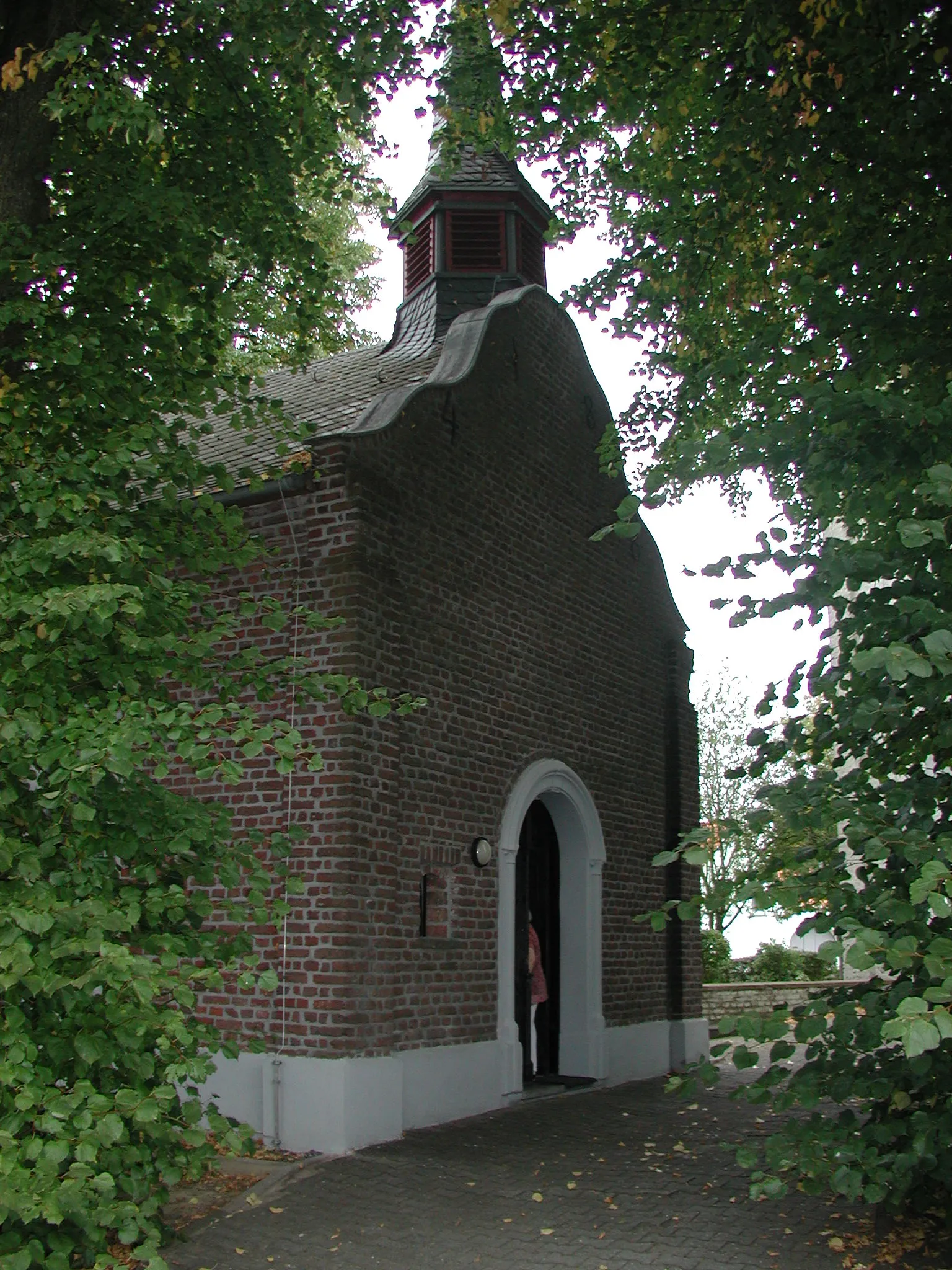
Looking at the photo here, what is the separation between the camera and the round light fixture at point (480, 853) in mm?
10117

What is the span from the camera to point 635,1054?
42.3 ft

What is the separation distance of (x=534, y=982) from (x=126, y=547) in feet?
25.7

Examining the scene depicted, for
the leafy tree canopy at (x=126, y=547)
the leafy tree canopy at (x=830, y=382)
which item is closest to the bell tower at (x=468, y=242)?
the leafy tree canopy at (x=830, y=382)

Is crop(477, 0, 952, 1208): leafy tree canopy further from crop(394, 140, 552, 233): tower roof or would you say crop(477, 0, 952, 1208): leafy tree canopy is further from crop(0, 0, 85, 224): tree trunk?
crop(394, 140, 552, 233): tower roof

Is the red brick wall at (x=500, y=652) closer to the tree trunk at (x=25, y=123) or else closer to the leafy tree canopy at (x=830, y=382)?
the leafy tree canopy at (x=830, y=382)

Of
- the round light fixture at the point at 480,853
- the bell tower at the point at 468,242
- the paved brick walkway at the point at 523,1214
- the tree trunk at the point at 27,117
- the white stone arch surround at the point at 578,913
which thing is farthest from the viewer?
the bell tower at the point at 468,242

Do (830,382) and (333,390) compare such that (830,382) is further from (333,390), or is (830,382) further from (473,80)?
(333,390)

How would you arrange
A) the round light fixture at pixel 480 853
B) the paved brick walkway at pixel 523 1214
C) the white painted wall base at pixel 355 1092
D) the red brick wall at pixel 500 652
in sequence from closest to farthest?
the paved brick walkway at pixel 523 1214 → the white painted wall base at pixel 355 1092 → the red brick wall at pixel 500 652 → the round light fixture at pixel 480 853

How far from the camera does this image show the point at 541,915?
12516 mm

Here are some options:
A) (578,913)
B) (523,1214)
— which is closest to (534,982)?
(578,913)

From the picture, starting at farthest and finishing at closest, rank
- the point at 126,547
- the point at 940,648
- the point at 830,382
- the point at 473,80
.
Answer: the point at 473,80
the point at 830,382
the point at 126,547
the point at 940,648

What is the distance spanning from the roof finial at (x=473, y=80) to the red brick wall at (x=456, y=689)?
2.41m

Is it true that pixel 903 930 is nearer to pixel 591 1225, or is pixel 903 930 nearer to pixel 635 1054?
pixel 591 1225

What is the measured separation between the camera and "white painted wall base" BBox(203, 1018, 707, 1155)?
8047 millimetres
